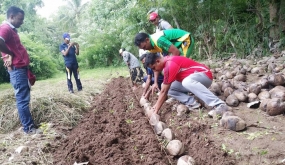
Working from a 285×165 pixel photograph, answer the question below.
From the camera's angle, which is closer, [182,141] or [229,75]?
[182,141]

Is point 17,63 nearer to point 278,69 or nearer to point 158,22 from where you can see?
point 158,22

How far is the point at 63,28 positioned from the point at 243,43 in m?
22.1

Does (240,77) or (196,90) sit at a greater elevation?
(196,90)

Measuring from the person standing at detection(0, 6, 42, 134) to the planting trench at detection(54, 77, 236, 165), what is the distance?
64 cm

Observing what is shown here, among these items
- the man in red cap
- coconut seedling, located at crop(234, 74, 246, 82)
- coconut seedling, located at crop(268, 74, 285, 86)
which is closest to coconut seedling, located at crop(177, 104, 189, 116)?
coconut seedling, located at crop(268, 74, 285, 86)

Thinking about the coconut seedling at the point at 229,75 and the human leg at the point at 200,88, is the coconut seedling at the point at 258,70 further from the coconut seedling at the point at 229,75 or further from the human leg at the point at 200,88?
the human leg at the point at 200,88

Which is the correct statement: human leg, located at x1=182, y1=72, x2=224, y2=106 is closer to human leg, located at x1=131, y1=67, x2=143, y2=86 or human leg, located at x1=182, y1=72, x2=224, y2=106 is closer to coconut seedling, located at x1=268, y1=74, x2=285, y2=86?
coconut seedling, located at x1=268, y1=74, x2=285, y2=86

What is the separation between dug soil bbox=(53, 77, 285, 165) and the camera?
2.18 m

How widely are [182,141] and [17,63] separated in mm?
2222

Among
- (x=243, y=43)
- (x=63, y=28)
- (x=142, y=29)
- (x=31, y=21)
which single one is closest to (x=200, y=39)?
(x=243, y=43)

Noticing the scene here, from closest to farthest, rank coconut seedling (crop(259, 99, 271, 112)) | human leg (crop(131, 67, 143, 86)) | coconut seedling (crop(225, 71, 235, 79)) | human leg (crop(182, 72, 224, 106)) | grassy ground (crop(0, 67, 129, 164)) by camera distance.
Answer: grassy ground (crop(0, 67, 129, 164)), coconut seedling (crop(259, 99, 271, 112)), human leg (crop(182, 72, 224, 106)), coconut seedling (crop(225, 71, 235, 79)), human leg (crop(131, 67, 143, 86))

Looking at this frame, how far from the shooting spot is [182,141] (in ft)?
8.84

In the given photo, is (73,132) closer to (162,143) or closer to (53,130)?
(53,130)

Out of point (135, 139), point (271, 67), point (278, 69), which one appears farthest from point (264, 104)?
point (271, 67)
